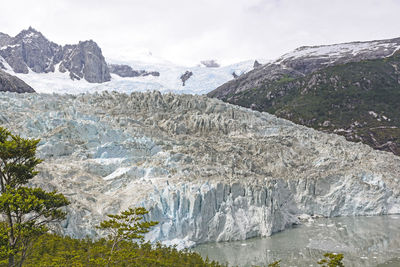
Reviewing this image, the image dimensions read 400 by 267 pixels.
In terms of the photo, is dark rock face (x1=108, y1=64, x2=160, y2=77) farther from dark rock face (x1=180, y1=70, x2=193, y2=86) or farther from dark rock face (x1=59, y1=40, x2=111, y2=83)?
dark rock face (x1=180, y1=70, x2=193, y2=86)

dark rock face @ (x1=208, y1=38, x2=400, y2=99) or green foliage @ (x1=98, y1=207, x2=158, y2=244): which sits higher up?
dark rock face @ (x1=208, y1=38, x2=400, y2=99)

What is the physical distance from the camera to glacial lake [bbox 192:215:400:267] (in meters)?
19.6

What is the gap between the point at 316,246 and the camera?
2183 cm

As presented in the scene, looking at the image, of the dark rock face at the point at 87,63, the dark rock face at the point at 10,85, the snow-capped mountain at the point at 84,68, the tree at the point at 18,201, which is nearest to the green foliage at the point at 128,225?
the tree at the point at 18,201

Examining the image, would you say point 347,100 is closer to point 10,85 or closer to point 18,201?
Result: point 10,85

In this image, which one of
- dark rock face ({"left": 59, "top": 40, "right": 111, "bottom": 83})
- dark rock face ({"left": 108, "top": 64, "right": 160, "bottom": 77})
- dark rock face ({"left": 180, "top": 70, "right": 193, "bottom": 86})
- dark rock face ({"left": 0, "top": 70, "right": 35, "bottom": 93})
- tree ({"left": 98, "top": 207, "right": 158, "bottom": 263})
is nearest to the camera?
tree ({"left": 98, "top": 207, "right": 158, "bottom": 263})

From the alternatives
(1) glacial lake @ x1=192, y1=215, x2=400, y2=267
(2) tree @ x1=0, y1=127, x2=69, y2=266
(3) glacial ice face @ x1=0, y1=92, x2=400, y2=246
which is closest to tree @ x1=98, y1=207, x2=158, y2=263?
(2) tree @ x1=0, y1=127, x2=69, y2=266

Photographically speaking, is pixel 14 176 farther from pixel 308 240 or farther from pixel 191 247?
pixel 308 240

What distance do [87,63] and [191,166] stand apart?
123m

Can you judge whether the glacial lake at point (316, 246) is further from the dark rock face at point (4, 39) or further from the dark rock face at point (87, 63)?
the dark rock face at point (4, 39)

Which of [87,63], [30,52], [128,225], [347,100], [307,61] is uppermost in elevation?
[30,52]

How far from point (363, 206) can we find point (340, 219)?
112 inches

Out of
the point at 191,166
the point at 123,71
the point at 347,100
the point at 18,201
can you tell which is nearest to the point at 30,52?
the point at 123,71

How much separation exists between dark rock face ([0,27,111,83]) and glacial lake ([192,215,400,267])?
A: 123279 millimetres
